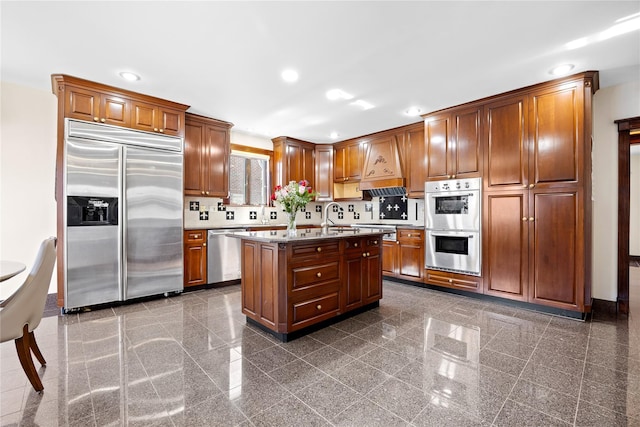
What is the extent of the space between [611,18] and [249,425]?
12.3 feet

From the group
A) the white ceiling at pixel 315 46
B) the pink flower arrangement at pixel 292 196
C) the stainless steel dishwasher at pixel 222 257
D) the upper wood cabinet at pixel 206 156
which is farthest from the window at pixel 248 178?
the pink flower arrangement at pixel 292 196

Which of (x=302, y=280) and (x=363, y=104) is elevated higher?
(x=363, y=104)

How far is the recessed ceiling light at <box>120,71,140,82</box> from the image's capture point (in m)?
3.04

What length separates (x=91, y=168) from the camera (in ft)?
Answer: 10.7

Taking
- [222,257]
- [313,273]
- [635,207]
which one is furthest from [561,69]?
[635,207]

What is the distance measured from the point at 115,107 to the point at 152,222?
146 centimetres

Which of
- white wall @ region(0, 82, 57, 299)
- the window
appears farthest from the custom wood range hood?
white wall @ region(0, 82, 57, 299)

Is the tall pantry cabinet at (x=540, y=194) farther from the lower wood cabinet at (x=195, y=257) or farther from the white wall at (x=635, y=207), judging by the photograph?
the white wall at (x=635, y=207)

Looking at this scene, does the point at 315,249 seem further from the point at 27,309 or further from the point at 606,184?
the point at 606,184

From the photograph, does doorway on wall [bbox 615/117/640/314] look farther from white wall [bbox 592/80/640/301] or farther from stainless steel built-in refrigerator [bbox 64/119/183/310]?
stainless steel built-in refrigerator [bbox 64/119/183/310]

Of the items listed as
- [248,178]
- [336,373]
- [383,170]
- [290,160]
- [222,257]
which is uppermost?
[290,160]

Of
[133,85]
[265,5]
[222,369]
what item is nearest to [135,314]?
[222,369]

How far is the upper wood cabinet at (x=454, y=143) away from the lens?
3.77 m

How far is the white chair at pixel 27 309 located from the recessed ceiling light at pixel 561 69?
15.3ft
